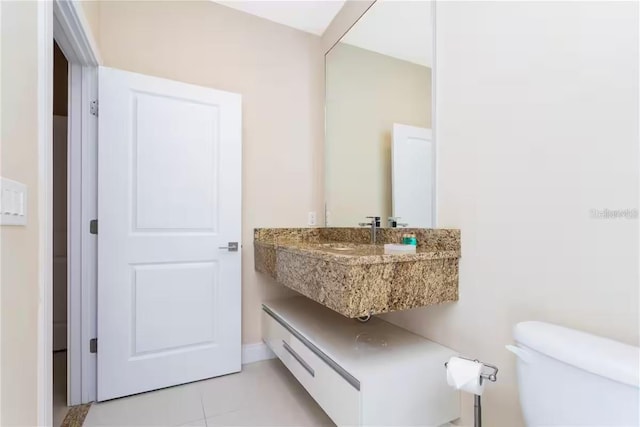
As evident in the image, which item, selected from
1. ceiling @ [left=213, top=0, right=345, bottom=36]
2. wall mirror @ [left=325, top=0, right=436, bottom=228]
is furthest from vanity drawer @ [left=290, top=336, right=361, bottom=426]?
ceiling @ [left=213, top=0, right=345, bottom=36]

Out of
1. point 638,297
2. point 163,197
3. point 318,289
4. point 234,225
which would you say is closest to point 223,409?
point 318,289

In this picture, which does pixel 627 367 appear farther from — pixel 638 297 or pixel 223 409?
pixel 223 409

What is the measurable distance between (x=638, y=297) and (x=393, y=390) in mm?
864

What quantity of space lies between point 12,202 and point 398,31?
6.38ft

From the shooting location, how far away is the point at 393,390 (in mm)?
1261

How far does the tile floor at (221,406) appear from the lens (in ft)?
5.31

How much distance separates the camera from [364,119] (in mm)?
2180

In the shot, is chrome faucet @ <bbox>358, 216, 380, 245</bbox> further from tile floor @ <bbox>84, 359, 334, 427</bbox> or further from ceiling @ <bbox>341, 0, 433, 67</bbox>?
tile floor @ <bbox>84, 359, 334, 427</bbox>

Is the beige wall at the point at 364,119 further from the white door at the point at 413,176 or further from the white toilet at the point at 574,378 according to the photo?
the white toilet at the point at 574,378

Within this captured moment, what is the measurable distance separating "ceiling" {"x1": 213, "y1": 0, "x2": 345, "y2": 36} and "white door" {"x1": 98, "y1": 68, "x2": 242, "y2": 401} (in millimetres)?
746

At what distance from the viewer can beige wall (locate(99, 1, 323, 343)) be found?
6.69 ft

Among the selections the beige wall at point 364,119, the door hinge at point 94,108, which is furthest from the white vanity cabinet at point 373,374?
the door hinge at point 94,108

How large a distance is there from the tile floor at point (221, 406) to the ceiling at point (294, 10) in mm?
2636

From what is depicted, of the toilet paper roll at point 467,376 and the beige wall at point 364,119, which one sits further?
the beige wall at point 364,119
